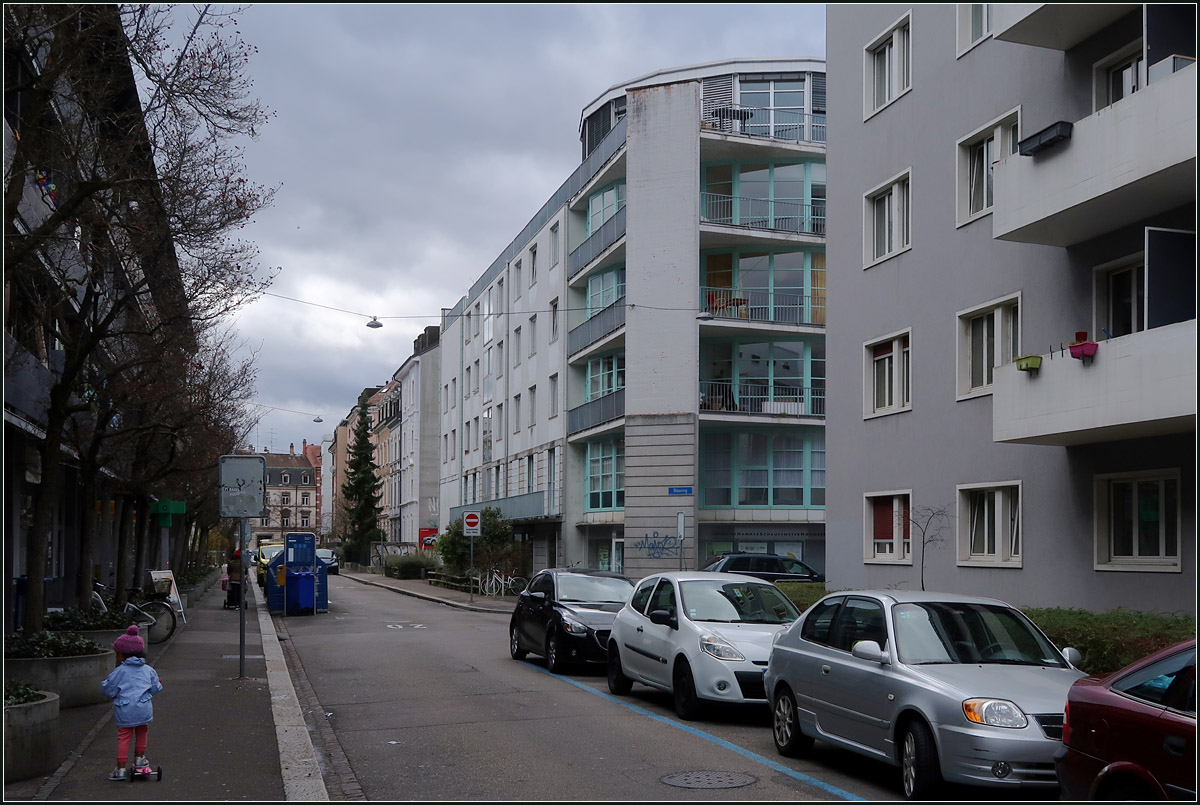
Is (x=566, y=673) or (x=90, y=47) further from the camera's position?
(x=566, y=673)

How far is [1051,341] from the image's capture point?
1859 centimetres

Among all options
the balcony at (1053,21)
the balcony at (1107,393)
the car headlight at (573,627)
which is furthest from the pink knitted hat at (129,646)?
the balcony at (1053,21)

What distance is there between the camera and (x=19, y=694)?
959 centimetres

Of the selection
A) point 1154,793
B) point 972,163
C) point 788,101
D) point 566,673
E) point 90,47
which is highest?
point 788,101

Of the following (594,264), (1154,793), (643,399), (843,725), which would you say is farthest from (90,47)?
(594,264)

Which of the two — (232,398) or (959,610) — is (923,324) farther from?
(232,398)

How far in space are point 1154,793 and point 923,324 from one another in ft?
54.9

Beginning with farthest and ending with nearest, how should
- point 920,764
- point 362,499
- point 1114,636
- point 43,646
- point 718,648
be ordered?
point 362,499 < point 43,646 < point 718,648 < point 1114,636 < point 920,764

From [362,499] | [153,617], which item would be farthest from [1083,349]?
[362,499]

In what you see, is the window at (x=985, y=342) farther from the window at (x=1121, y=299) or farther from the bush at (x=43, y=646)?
the bush at (x=43, y=646)

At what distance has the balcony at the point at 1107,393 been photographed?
14250 mm

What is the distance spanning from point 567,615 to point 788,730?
768 centimetres

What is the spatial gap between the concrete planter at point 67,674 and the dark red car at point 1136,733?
10.0m

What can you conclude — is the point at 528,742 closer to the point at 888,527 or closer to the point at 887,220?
the point at 888,527
